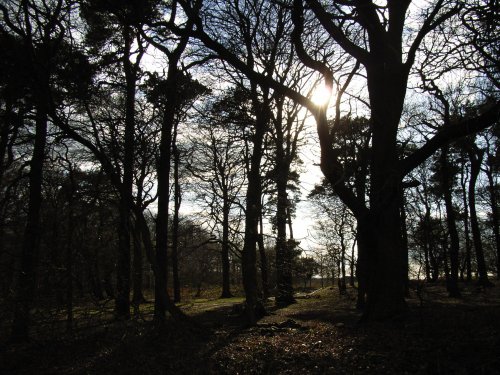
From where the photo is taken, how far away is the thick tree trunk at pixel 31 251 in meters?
8.51

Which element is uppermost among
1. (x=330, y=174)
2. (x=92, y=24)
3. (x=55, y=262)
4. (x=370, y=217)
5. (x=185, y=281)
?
(x=92, y=24)

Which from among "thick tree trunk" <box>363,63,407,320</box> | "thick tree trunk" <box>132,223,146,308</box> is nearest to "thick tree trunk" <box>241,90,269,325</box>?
"thick tree trunk" <box>132,223,146,308</box>

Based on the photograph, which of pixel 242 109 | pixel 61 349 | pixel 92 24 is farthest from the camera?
pixel 242 109

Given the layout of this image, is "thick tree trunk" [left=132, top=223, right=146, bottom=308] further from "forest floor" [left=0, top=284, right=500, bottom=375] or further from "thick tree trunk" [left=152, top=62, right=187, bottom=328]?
"forest floor" [left=0, top=284, right=500, bottom=375]

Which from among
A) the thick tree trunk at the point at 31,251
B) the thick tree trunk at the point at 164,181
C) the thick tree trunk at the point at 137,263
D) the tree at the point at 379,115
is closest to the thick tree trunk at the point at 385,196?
the tree at the point at 379,115

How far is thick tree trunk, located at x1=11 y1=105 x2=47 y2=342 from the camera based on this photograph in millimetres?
8508

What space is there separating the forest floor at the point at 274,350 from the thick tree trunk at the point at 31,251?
2.01ft

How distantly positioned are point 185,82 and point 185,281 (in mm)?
33484

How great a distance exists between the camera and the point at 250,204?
1244 cm

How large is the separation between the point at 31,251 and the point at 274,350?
292 inches

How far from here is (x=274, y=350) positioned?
26.5 feet

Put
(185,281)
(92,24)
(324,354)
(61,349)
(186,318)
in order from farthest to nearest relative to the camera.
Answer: (185,281)
(92,24)
(186,318)
(61,349)
(324,354)

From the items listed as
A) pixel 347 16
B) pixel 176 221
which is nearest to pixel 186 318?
pixel 347 16

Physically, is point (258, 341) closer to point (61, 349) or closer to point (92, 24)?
point (61, 349)
